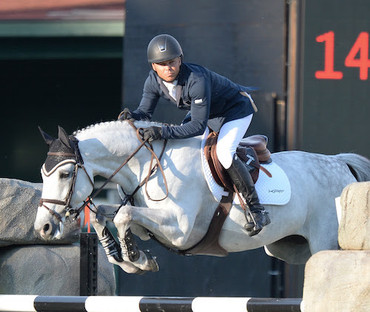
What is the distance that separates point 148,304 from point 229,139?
161cm

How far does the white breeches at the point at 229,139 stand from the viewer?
6082 mm

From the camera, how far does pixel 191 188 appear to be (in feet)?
19.9

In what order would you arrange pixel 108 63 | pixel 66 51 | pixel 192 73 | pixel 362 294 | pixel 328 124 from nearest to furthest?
pixel 362 294 < pixel 192 73 < pixel 328 124 < pixel 66 51 < pixel 108 63

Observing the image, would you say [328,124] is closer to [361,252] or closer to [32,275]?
[32,275]

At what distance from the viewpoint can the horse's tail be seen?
7066 mm

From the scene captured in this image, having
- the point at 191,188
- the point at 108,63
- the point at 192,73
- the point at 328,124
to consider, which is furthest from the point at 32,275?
the point at 108,63

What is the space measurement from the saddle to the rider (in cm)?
5

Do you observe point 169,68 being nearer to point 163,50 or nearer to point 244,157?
point 163,50

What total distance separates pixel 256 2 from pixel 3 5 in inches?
155

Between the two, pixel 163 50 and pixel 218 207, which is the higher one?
pixel 163 50

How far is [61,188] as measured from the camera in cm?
582

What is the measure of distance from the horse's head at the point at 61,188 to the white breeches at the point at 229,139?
2.97 ft

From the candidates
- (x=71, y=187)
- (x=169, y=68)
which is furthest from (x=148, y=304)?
(x=169, y=68)

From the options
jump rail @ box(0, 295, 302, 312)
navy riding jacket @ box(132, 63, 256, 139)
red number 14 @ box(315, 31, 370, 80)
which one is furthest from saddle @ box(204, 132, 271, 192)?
red number 14 @ box(315, 31, 370, 80)
